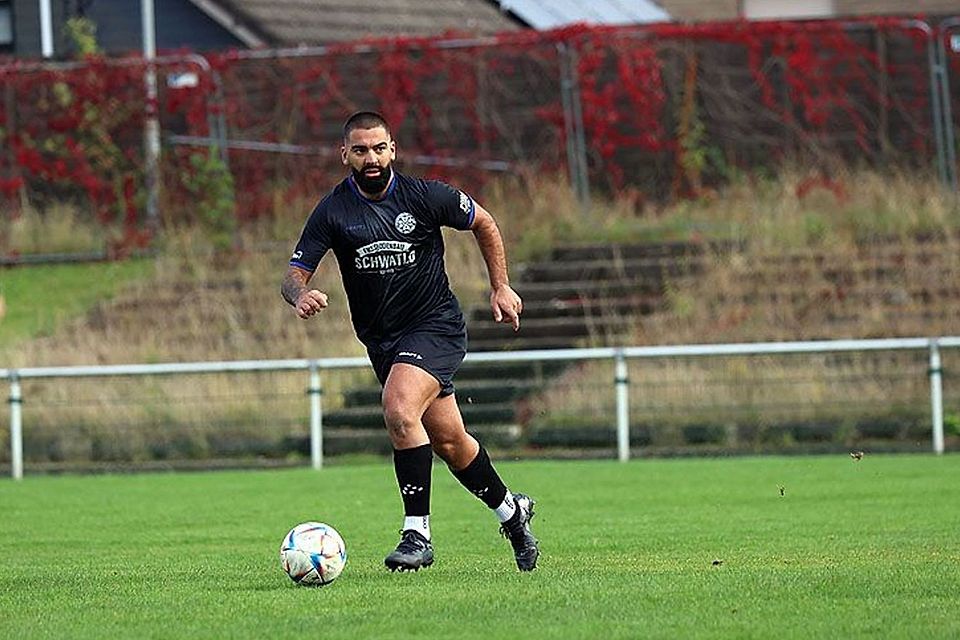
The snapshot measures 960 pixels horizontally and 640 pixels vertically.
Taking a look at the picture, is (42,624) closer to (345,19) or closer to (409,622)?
(409,622)

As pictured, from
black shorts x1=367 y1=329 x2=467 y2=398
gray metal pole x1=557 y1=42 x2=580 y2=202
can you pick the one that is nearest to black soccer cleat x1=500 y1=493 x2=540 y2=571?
black shorts x1=367 y1=329 x2=467 y2=398

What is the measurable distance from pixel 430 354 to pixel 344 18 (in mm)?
28302

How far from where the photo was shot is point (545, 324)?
24.9 m

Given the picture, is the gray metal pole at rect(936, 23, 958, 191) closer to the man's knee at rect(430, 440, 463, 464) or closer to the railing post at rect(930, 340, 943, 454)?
the railing post at rect(930, 340, 943, 454)

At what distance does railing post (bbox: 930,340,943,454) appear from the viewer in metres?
20.6

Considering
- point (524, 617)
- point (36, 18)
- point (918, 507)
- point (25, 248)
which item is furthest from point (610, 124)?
point (524, 617)

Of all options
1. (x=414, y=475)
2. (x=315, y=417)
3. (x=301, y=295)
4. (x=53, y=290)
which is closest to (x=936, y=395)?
(x=315, y=417)

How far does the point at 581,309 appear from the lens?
83.1 ft

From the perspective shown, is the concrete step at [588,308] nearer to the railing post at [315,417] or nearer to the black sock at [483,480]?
the railing post at [315,417]

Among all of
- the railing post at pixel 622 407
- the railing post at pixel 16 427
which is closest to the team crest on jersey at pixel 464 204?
the railing post at pixel 622 407

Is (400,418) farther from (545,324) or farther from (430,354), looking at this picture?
(545,324)

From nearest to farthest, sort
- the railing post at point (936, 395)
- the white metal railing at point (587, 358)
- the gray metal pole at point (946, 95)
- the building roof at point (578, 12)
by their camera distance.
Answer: the railing post at point (936, 395), the white metal railing at point (587, 358), the gray metal pole at point (946, 95), the building roof at point (578, 12)

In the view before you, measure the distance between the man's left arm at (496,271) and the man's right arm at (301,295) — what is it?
83 cm

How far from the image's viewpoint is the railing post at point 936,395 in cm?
2058
